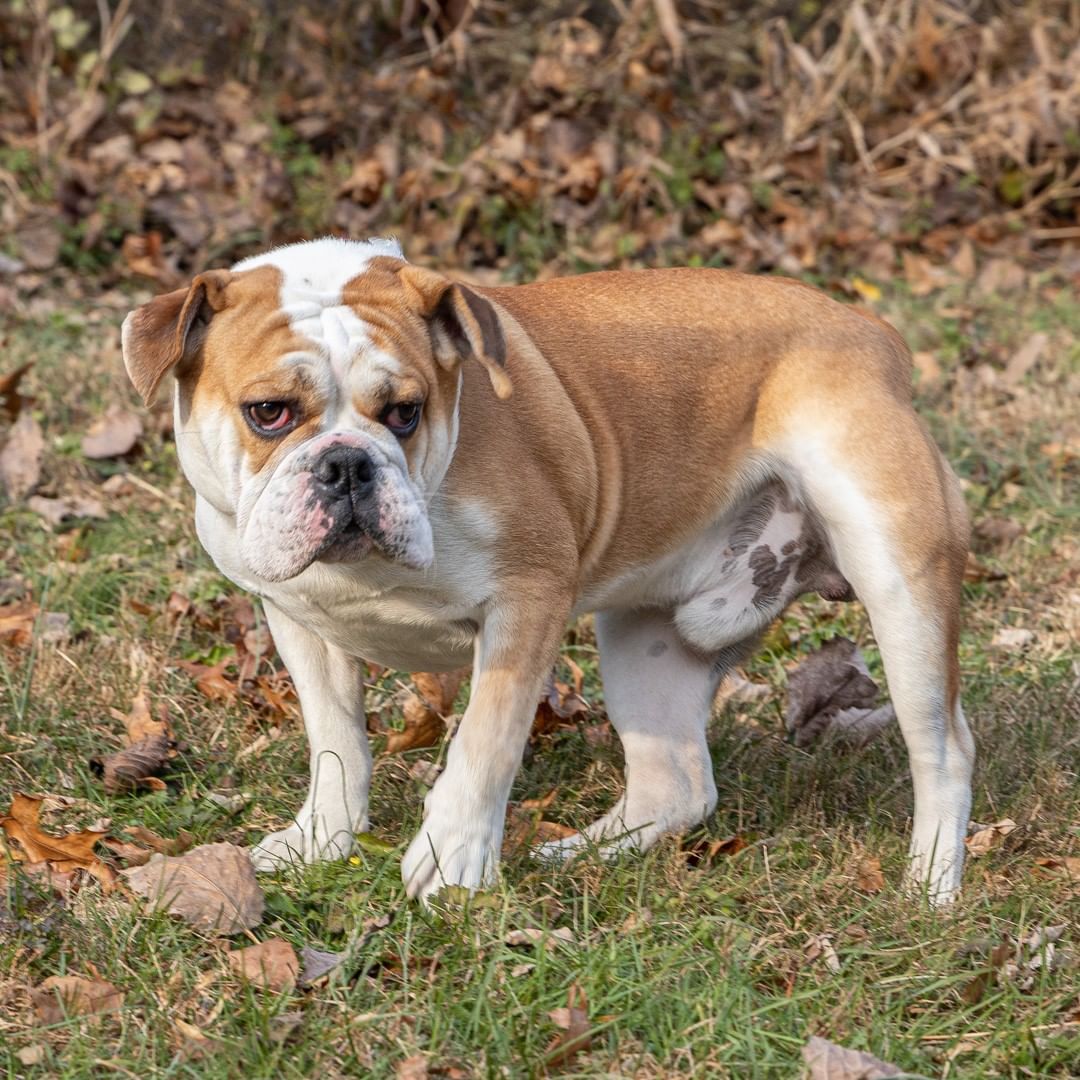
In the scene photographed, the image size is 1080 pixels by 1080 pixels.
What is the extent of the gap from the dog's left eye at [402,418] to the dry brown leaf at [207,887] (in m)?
0.96

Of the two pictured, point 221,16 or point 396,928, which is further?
point 221,16

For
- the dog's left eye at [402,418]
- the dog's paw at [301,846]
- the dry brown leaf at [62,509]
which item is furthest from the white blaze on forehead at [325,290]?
the dry brown leaf at [62,509]

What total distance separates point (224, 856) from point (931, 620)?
5.75ft

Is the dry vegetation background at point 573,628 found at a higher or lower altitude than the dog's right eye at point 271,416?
lower

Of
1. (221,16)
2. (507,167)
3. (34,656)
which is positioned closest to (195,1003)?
(34,656)

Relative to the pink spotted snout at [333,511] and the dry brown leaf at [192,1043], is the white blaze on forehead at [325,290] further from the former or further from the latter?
the dry brown leaf at [192,1043]

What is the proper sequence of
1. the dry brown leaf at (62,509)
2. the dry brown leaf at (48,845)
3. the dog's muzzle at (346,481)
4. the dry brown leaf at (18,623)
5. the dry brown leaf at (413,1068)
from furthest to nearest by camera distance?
the dry brown leaf at (62,509) < the dry brown leaf at (18,623) < the dry brown leaf at (48,845) < the dog's muzzle at (346,481) < the dry brown leaf at (413,1068)

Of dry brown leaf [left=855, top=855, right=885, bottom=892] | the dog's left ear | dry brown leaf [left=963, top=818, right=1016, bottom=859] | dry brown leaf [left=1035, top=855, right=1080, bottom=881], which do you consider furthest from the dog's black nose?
dry brown leaf [left=1035, top=855, right=1080, bottom=881]

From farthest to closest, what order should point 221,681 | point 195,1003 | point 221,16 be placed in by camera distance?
1. point 221,16
2. point 221,681
3. point 195,1003

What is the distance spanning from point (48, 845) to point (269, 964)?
0.76m

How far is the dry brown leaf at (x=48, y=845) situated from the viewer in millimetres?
3621

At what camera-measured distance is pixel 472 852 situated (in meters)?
3.50

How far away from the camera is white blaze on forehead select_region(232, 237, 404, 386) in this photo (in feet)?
11.1

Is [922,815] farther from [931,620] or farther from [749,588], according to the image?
[749,588]
